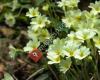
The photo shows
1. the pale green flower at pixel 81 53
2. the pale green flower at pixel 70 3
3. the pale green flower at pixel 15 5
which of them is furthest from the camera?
the pale green flower at pixel 15 5

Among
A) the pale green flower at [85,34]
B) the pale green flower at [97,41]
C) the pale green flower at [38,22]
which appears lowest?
the pale green flower at [97,41]

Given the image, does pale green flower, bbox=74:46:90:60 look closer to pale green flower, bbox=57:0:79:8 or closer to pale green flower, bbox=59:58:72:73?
pale green flower, bbox=59:58:72:73

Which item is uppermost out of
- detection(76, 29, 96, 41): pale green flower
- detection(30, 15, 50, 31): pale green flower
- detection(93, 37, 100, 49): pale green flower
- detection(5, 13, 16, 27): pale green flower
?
detection(76, 29, 96, 41): pale green flower

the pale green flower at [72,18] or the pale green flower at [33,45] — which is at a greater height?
the pale green flower at [72,18]

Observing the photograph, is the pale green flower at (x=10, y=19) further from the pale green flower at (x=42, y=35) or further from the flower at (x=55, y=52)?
the flower at (x=55, y=52)

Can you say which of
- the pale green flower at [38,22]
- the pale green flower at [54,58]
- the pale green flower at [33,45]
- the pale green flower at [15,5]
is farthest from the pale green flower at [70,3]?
the pale green flower at [15,5]

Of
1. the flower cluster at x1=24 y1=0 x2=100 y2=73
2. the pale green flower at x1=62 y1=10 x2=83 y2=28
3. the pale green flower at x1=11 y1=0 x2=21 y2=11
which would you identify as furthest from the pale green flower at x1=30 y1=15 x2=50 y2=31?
the pale green flower at x1=11 y1=0 x2=21 y2=11
